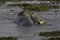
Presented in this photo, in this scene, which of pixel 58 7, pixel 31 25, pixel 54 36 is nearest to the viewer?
pixel 54 36

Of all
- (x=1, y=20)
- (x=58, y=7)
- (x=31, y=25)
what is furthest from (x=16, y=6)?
(x=31, y=25)

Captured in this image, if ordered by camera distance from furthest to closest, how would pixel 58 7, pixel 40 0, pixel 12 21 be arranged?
pixel 40 0
pixel 58 7
pixel 12 21

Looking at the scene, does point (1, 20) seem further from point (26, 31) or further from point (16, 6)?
point (16, 6)

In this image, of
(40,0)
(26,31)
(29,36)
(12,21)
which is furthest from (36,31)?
(40,0)

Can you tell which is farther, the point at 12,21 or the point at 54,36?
the point at 12,21

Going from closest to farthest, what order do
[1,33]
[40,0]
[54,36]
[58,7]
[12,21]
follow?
[54,36] < [1,33] < [12,21] < [58,7] < [40,0]

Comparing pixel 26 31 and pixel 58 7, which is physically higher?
pixel 26 31

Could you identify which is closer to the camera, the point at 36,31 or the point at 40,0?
the point at 36,31

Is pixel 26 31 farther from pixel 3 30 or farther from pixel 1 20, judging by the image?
pixel 1 20

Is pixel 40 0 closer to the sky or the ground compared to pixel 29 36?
closer to the ground
